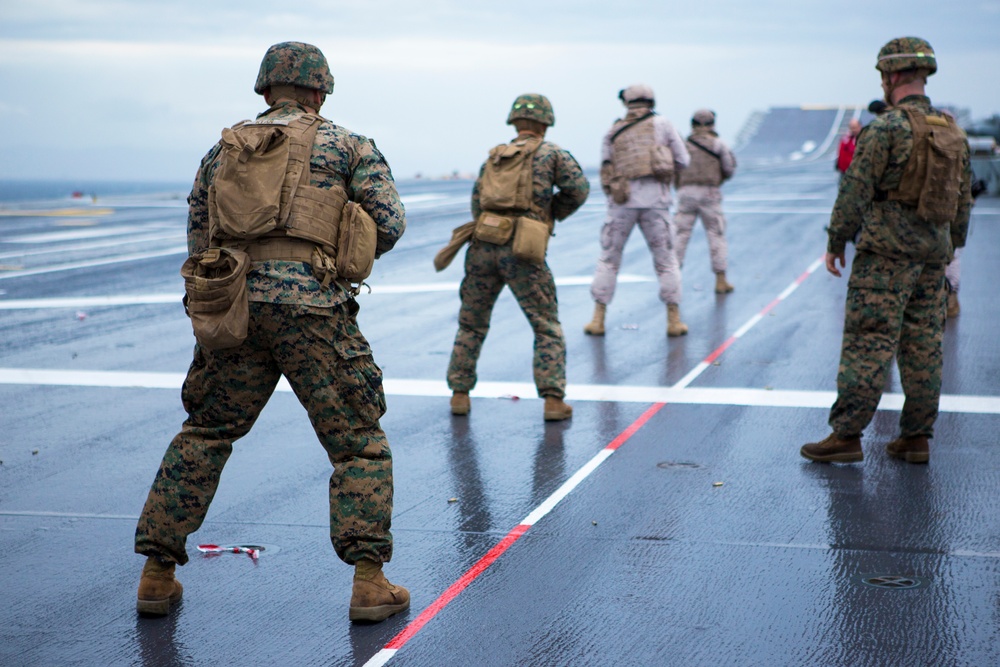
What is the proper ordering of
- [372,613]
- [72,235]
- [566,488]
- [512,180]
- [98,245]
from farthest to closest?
1. [72,235]
2. [98,245]
3. [512,180]
4. [566,488]
5. [372,613]

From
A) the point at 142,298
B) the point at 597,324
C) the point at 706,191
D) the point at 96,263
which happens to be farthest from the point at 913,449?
the point at 96,263

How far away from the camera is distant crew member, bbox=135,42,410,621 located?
444 centimetres

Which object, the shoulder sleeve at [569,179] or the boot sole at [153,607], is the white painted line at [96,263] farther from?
the boot sole at [153,607]

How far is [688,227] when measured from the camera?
14.3 metres

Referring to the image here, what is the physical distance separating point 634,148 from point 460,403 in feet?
13.2

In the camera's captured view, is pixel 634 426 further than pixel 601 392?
No

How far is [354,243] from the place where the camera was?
4520mm

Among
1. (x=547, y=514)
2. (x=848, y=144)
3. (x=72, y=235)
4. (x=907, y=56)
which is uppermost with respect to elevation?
(x=907, y=56)

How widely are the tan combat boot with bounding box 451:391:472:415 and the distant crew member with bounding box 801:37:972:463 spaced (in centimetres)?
235

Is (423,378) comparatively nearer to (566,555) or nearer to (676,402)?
(676,402)

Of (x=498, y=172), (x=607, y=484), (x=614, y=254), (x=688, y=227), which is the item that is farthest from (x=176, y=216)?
(x=607, y=484)

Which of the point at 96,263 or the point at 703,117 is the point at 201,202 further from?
the point at 96,263

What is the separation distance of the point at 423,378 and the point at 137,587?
454 centimetres

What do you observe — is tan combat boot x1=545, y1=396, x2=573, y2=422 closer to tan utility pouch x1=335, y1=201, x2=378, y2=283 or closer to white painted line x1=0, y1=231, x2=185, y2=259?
tan utility pouch x1=335, y1=201, x2=378, y2=283
